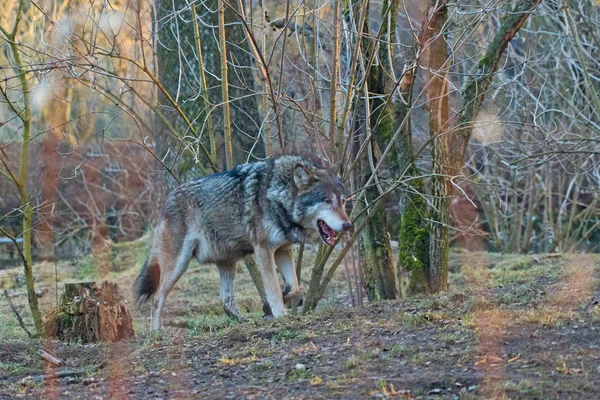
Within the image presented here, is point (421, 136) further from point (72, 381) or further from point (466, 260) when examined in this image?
point (72, 381)

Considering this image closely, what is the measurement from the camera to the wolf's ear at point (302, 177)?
812cm

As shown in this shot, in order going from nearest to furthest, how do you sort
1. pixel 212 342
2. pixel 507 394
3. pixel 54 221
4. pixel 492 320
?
pixel 507 394 → pixel 492 320 → pixel 212 342 → pixel 54 221

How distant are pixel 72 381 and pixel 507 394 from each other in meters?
3.23

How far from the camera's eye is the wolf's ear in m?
8.12

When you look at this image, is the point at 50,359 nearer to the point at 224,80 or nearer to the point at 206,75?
the point at 224,80

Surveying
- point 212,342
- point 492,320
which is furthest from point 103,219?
point 492,320

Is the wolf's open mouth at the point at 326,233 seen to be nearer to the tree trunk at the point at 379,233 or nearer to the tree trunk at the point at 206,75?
the tree trunk at the point at 379,233

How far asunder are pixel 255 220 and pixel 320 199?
2.47 ft

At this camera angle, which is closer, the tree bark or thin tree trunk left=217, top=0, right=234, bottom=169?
the tree bark

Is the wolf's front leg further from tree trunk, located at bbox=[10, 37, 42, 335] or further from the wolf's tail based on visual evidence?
tree trunk, located at bbox=[10, 37, 42, 335]

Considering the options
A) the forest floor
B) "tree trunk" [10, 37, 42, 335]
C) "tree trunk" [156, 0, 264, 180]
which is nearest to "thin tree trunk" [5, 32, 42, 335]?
"tree trunk" [10, 37, 42, 335]

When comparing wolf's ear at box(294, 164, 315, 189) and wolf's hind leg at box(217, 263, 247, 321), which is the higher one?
wolf's ear at box(294, 164, 315, 189)

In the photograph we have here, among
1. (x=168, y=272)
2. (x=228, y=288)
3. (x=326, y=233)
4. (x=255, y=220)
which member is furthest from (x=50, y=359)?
(x=326, y=233)

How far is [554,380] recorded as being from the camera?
4848 mm
